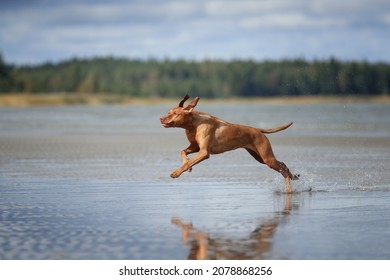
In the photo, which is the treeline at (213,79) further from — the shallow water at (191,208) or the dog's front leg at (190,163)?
the dog's front leg at (190,163)

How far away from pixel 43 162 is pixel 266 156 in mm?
7798

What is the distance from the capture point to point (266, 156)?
14250 millimetres

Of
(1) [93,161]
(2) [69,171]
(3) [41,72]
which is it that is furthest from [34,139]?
(3) [41,72]

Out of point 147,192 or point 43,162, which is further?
point 43,162

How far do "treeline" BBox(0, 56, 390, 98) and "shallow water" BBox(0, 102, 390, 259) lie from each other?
304 ft

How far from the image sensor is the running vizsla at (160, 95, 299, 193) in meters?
13.4

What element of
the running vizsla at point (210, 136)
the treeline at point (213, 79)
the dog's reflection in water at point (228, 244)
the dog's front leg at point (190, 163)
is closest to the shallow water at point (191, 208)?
the dog's reflection in water at point (228, 244)

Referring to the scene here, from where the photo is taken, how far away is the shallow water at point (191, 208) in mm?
9570

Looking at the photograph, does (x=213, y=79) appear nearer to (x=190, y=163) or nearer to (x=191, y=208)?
(x=190, y=163)

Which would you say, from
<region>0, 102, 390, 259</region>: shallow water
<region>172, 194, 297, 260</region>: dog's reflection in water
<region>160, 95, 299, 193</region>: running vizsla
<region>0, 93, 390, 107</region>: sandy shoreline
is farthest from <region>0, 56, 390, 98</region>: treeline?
<region>172, 194, 297, 260</region>: dog's reflection in water

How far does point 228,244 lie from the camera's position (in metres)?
9.74

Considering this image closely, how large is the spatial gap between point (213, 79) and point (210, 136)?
16417 centimetres
